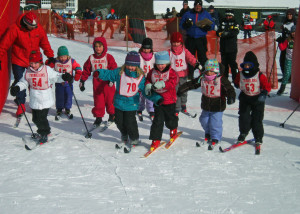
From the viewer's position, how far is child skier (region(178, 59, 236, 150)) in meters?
5.36

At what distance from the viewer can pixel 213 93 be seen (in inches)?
214

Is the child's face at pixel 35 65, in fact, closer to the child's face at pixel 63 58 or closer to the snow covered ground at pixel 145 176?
the snow covered ground at pixel 145 176

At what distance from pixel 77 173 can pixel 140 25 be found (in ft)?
40.6

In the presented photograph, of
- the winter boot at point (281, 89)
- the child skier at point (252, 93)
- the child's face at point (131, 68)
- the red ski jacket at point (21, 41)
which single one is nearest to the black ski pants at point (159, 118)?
the child's face at point (131, 68)

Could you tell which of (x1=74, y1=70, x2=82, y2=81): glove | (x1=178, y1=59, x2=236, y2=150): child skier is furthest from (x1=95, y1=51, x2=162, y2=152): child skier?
(x1=74, y1=70, x2=82, y2=81): glove

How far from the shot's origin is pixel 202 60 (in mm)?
9820

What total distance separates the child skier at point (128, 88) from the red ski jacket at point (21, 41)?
5.96 ft

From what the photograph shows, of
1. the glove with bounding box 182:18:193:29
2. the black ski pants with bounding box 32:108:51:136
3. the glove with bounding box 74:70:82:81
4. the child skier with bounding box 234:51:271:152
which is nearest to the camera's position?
the child skier with bounding box 234:51:271:152

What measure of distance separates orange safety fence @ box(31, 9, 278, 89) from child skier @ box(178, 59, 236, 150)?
4.50 m

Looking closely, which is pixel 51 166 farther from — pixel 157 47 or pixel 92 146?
pixel 157 47

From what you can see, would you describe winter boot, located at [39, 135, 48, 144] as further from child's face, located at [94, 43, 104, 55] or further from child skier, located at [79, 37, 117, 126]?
child's face, located at [94, 43, 104, 55]

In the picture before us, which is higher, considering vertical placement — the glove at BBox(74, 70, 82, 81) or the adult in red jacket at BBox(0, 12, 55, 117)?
the adult in red jacket at BBox(0, 12, 55, 117)

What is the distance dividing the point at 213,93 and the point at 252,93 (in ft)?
1.65

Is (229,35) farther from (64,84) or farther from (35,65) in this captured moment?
(35,65)
